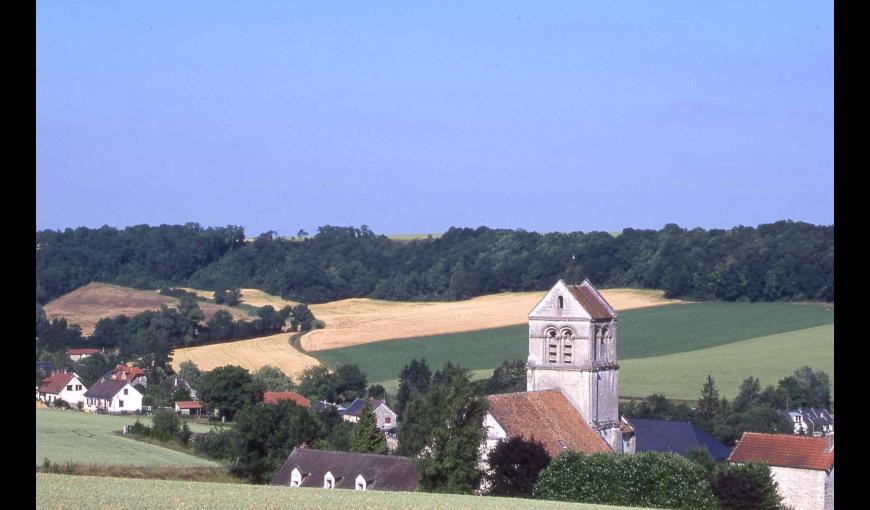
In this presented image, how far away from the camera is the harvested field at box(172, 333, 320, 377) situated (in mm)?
75125

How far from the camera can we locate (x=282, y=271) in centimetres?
10406

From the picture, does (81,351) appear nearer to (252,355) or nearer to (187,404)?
(252,355)

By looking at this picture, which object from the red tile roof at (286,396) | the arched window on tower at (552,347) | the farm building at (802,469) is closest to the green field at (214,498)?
the arched window on tower at (552,347)

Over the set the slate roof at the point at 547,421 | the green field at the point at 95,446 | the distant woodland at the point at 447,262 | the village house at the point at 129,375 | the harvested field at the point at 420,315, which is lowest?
the green field at the point at 95,446

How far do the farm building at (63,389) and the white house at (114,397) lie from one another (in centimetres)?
117

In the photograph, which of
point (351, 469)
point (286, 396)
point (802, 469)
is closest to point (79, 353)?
point (286, 396)

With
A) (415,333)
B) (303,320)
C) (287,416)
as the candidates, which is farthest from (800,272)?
(287,416)

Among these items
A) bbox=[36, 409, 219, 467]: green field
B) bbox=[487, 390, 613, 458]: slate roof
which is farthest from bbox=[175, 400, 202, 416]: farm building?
bbox=[487, 390, 613, 458]: slate roof

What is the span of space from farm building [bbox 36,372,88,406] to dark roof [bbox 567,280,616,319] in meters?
39.5

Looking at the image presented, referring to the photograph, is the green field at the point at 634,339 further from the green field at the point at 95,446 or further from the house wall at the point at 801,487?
the house wall at the point at 801,487

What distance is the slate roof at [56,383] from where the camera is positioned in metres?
73.3

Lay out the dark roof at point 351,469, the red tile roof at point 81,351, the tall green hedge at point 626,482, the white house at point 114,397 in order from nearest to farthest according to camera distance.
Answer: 1. the tall green hedge at point 626,482
2. the dark roof at point 351,469
3. the white house at point 114,397
4. the red tile roof at point 81,351

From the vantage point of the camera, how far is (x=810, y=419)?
63.8 m
